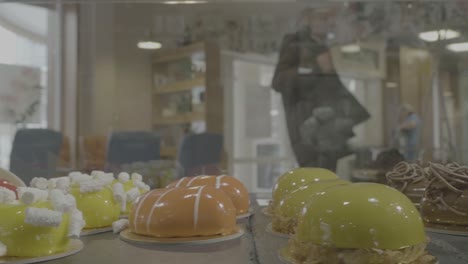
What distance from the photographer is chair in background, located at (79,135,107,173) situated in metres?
2.49

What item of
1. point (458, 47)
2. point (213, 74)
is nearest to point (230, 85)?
point (213, 74)

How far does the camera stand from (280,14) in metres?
2.88

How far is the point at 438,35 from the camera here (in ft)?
8.70

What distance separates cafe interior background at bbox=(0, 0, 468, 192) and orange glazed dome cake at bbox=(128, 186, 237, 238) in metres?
1.46

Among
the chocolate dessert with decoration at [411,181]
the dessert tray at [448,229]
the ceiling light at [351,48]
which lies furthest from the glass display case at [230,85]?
the dessert tray at [448,229]

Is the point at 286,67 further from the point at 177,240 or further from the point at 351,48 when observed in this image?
the point at 177,240

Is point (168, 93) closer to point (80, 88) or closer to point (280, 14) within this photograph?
point (80, 88)

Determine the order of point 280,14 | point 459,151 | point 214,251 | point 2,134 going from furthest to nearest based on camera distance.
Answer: point 280,14
point 459,151
point 2,134
point 214,251

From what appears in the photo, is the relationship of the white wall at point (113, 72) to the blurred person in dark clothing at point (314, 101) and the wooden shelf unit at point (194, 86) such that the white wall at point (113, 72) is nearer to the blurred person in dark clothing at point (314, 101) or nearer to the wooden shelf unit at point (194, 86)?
the wooden shelf unit at point (194, 86)

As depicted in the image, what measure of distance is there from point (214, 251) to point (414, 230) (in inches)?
12.6

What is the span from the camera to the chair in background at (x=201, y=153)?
2.52 meters

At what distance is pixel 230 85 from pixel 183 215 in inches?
79.8

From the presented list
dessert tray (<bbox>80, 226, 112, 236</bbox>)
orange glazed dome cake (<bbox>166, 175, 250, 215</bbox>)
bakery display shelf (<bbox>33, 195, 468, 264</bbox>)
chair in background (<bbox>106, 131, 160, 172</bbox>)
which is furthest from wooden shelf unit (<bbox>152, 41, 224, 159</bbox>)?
bakery display shelf (<bbox>33, 195, 468, 264</bbox>)

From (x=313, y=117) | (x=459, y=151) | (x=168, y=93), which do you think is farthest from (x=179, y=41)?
(x=459, y=151)
